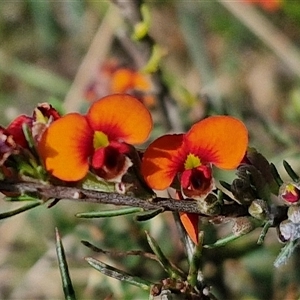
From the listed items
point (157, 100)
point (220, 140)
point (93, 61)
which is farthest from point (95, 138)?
point (93, 61)

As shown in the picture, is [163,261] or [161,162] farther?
[163,261]

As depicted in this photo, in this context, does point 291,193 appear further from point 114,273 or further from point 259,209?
point 114,273

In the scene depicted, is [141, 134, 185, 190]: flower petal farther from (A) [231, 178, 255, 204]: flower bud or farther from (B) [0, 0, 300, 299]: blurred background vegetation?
(B) [0, 0, 300, 299]: blurred background vegetation

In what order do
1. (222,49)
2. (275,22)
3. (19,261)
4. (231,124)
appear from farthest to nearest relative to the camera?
(222,49) → (275,22) → (19,261) → (231,124)

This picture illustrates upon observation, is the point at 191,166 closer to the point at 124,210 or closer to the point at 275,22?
the point at 124,210

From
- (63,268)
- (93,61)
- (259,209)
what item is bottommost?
(93,61)

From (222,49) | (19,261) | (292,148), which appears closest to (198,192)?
(292,148)

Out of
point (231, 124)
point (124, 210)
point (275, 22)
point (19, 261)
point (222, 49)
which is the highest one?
point (231, 124)

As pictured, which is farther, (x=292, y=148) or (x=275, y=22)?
(x=275, y=22)
